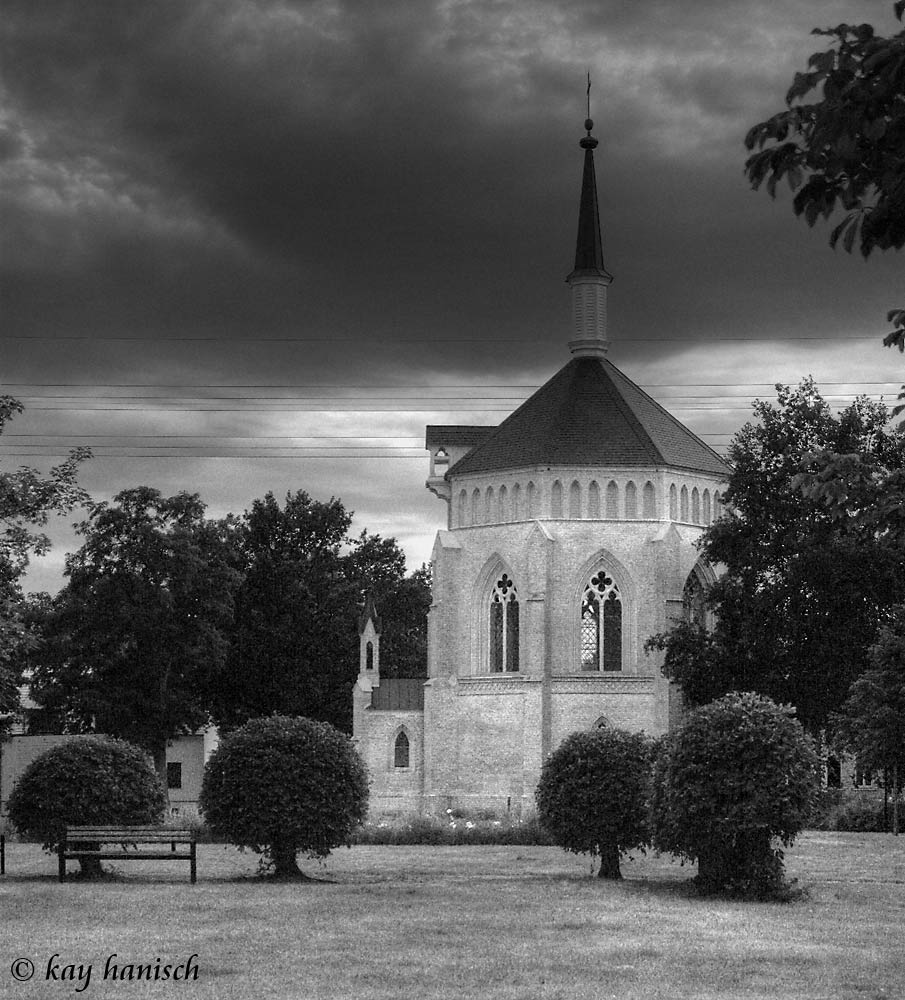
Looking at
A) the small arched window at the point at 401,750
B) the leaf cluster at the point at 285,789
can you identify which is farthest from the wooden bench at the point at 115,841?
the small arched window at the point at 401,750

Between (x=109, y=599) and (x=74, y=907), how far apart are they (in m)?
43.5

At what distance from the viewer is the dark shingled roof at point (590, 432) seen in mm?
63125

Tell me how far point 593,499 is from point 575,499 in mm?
703

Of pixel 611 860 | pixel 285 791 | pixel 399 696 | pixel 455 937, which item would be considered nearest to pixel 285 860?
pixel 285 791

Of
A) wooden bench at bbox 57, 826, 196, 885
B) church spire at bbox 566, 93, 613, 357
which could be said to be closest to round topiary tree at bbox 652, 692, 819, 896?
wooden bench at bbox 57, 826, 196, 885

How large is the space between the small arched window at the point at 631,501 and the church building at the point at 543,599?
55 millimetres

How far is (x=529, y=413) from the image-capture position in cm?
6588

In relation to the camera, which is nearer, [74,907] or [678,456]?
[74,907]

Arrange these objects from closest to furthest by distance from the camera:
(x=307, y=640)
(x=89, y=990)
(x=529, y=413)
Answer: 1. (x=89, y=990)
2. (x=529, y=413)
3. (x=307, y=640)

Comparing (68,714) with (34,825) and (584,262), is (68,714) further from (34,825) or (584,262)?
(34,825)

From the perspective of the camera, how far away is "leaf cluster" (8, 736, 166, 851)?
28281 mm

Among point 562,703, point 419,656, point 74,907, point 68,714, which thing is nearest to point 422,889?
point 74,907

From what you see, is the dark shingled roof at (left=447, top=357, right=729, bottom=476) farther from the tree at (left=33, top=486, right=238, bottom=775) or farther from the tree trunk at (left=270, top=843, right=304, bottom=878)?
the tree trunk at (left=270, top=843, right=304, bottom=878)

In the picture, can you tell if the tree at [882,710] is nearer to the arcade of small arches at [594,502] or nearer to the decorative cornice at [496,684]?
the decorative cornice at [496,684]
